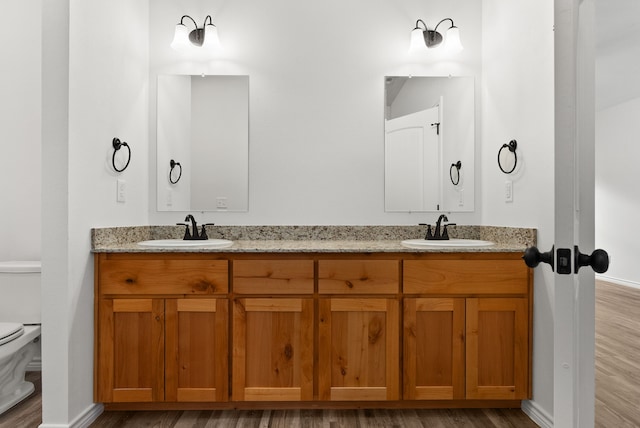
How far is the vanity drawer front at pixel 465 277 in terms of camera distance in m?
1.97

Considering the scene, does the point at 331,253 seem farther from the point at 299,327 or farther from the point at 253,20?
the point at 253,20

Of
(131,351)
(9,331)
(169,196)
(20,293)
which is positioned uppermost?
(169,196)

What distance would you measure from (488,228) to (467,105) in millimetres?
819

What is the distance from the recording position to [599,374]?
0.79m

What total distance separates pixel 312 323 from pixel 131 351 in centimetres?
92

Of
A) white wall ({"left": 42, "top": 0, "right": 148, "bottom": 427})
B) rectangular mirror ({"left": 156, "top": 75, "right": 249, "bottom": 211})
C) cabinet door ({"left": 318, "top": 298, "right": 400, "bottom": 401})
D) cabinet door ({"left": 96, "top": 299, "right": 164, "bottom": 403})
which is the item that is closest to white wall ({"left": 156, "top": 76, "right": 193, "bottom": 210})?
A: rectangular mirror ({"left": 156, "top": 75, "right": 249, "bottom": 211})

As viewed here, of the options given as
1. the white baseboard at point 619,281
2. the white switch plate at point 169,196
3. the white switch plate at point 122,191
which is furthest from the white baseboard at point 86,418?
the white baseboard at point 619,281

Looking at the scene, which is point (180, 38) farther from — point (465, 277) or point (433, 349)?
point (433, 349)

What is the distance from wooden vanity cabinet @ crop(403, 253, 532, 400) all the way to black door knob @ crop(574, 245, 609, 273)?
1137 mm

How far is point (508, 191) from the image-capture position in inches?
87.9

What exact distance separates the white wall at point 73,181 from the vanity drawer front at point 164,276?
11 cm

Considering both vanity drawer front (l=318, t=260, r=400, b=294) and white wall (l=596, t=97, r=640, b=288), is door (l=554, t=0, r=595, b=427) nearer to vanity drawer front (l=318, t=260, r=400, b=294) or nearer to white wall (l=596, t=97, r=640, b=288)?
white wall (l=596, t=97, r=640, b=288)

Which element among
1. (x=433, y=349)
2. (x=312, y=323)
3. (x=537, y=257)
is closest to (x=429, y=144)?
(x=433, y=349)

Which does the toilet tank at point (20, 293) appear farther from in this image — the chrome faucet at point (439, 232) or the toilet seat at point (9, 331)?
the chrome faucet at point (439, 232)
